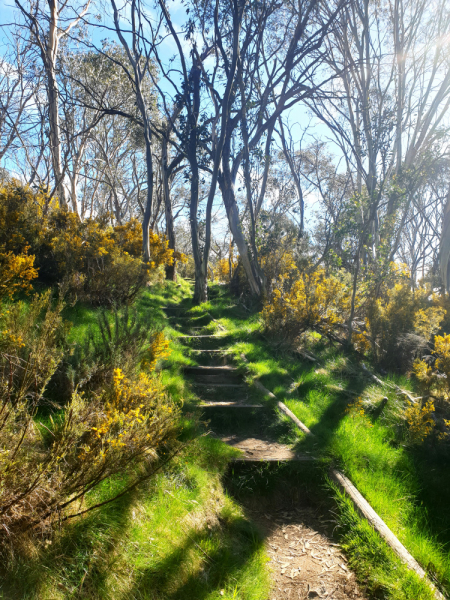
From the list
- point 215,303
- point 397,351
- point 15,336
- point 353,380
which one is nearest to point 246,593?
point 15,336

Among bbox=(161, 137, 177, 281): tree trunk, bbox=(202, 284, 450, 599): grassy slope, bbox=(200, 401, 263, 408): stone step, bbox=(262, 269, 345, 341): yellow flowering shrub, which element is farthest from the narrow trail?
bbox=(161, 137, 177, 281): tree trunk

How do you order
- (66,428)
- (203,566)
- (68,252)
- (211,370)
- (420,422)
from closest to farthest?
(66,428)
(203,566)
(420,422)
(211,370)
(68,252)

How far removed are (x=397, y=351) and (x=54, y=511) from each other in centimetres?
652

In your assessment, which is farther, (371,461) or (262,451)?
(262,451)

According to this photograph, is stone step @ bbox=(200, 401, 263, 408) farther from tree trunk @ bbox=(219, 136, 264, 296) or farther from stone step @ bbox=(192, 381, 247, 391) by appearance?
tree trunk @ bbox=(219, 136, 264, 296)

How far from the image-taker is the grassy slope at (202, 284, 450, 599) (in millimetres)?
2908

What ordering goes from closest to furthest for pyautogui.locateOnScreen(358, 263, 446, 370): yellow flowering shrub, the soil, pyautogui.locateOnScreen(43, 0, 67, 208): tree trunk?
1. the soil
2. pyautogui.locateOnScreen(358, 263, 446, 370): yellow flowering shrub
3. pyautogui.locateOnScreen(43, 0, 67, 208): tree trunk

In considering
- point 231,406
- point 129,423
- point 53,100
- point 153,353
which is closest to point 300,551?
point 129,423

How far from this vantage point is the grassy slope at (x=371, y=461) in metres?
2.91

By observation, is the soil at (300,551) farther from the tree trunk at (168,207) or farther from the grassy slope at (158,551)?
the tree trunk at (168,207)

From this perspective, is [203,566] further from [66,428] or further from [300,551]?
[66,428]

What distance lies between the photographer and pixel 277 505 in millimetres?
3865

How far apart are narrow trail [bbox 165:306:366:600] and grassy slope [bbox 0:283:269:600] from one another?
0.23 metres

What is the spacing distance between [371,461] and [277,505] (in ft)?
3.96
